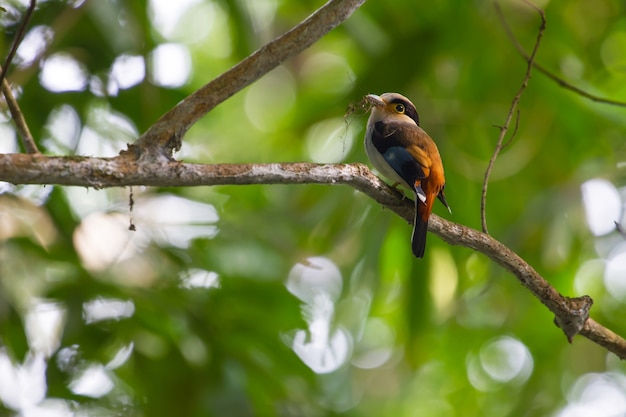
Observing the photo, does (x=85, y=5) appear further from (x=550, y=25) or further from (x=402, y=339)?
(x=402, y=339)

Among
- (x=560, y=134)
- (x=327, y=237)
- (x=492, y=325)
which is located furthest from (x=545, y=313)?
(x=327, y=237)

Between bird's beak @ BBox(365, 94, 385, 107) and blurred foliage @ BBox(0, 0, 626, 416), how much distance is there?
0.97 metres

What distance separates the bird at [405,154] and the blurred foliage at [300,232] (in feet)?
3.05

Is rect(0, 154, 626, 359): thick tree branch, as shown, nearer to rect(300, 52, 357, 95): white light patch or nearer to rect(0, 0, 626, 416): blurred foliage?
rect(0, 0, 626, 416): blurred foliage

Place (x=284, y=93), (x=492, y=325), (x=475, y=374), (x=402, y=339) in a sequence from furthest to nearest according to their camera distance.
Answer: (x=284, y=93) < (x=475, y=374) < (x=492, y=325) < (x=402, y=339)

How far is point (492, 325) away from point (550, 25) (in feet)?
8.44

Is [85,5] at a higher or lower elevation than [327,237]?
lower

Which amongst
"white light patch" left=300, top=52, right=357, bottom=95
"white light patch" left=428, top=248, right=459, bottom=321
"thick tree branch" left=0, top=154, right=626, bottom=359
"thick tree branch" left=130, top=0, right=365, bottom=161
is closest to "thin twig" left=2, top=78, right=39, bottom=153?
"thick tree branch" left=0, top=154, right=626, bottom=359

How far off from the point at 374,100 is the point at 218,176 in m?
1.09

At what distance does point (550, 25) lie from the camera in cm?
460

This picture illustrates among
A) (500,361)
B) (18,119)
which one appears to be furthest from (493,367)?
(18,119)

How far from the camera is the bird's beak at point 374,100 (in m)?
2.97

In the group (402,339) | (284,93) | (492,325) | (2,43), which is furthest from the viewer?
(284,93)

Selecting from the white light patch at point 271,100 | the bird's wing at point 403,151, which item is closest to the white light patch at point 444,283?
the bird's wing at point 403,151
